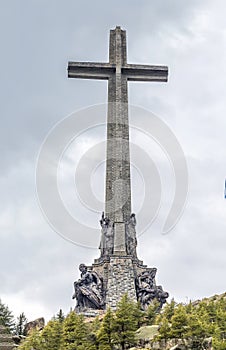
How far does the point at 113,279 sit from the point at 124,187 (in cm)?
681

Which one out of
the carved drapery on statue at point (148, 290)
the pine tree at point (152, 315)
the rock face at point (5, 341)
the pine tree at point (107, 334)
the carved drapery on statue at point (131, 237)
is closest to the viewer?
the pine tree at point (107, 334)

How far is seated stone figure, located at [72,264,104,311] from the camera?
34438 mm

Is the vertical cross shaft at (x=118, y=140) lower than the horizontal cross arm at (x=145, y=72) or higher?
lower

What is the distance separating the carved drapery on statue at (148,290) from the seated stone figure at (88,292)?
7.79ft

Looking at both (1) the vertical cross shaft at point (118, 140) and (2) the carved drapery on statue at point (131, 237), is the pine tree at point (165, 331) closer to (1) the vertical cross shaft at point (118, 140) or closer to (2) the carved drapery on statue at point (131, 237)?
(2) the carved drapery on statue at point (131, 237)

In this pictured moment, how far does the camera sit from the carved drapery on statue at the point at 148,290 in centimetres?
3475

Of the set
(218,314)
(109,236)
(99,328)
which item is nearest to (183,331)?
(218,314)

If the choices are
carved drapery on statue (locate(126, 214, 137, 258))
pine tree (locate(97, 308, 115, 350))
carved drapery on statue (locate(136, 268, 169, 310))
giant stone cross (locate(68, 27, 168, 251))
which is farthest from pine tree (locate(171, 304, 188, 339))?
carved drapery on statue (locate(126, 214, 137, 258))

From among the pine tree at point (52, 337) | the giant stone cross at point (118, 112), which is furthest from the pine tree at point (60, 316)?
the giant stone cross at point (118, 112)

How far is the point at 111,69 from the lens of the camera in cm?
4269

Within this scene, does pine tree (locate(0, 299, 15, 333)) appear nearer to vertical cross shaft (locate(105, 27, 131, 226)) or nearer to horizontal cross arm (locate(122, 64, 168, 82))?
vertical cross shaft (locate(105, 27, 131, 226))

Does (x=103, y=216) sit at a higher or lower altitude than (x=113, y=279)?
higher

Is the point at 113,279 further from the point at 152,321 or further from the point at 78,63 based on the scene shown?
the point at 78,63

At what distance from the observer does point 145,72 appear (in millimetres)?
43250
